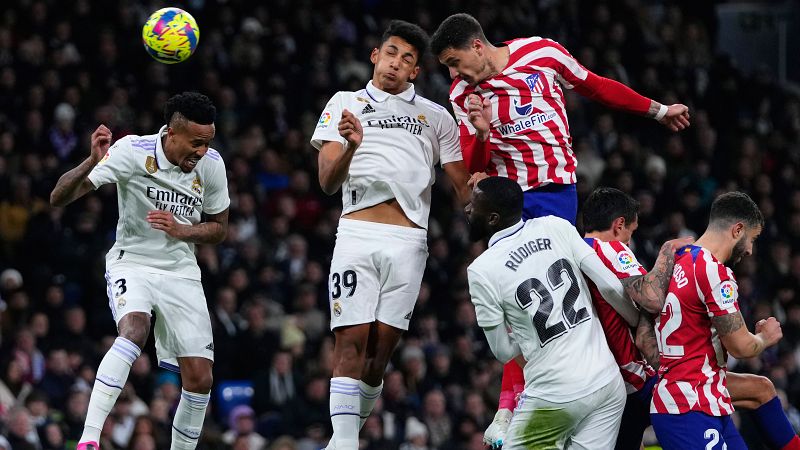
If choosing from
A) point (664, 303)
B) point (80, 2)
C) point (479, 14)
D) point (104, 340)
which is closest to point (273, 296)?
point (104, 340)

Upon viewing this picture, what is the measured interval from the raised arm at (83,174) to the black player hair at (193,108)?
1.54 ft

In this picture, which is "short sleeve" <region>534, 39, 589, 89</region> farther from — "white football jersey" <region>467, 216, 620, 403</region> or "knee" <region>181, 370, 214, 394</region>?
"knee" <region>181, 370, 214, 394</region>

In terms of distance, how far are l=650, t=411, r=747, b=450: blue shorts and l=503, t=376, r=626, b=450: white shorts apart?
28 centimetres

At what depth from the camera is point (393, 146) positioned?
28.4ft

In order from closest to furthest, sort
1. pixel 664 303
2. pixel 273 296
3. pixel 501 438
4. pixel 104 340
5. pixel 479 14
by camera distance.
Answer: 1. pixel 664 303
2. pixel 501 438
3. pixel 104 340
4. pixel 273 296
5. pixel 479 14

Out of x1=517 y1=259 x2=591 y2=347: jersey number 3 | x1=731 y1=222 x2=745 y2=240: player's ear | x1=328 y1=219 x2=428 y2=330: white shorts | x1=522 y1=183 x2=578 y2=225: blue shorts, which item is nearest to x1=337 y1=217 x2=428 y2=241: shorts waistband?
x1=328 y1=219 x2=428 y2=330: white shorts

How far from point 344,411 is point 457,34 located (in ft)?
8.06

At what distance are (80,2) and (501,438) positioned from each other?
11.1m

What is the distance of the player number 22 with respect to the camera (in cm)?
842

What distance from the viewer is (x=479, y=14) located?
20594 mm

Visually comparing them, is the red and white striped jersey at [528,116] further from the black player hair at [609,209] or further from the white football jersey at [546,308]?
the white football jersey at [546,308]

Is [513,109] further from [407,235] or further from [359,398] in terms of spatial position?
[359,398]

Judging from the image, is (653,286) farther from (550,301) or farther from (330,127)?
(330,127)

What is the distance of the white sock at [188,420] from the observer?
29.2 feet
